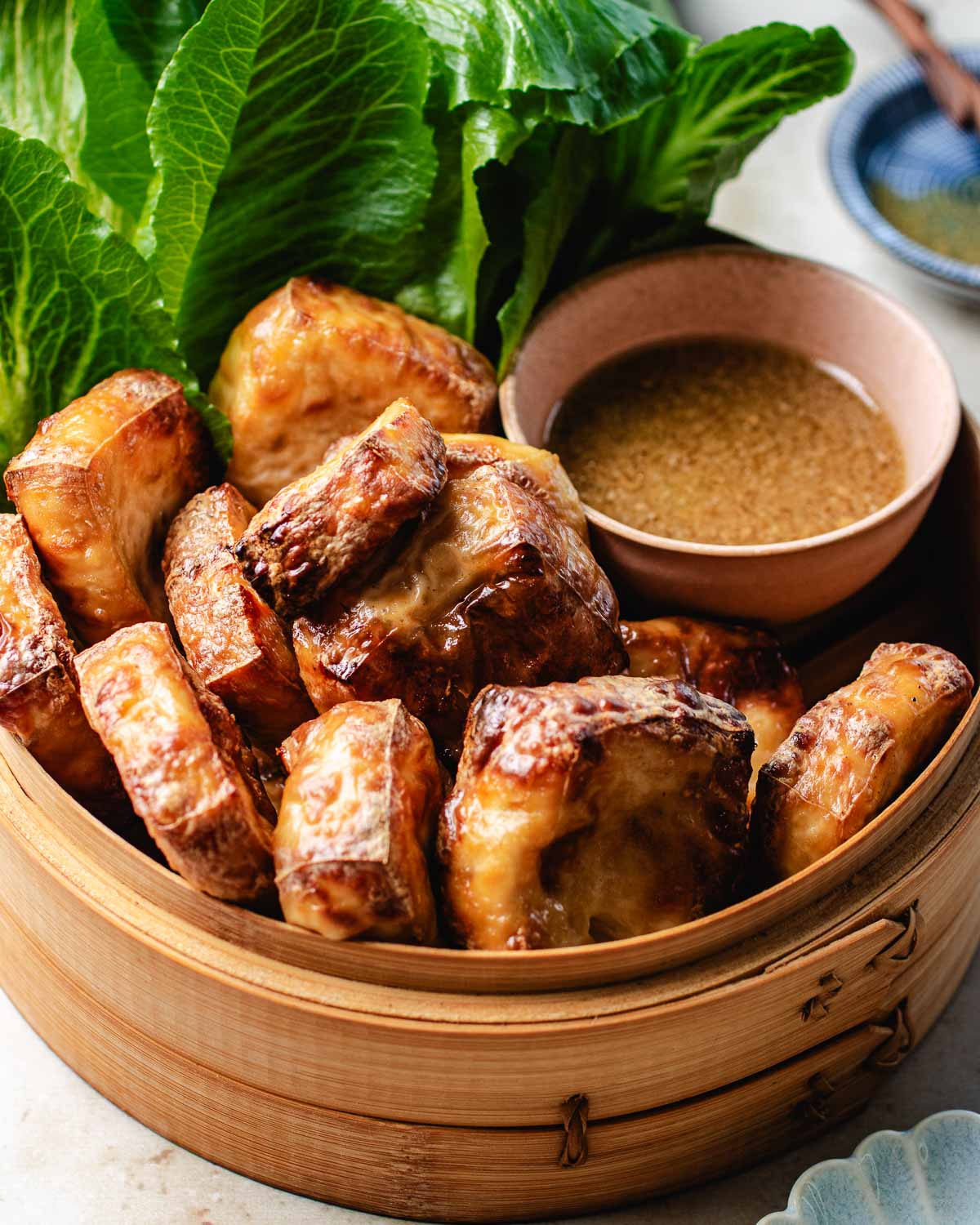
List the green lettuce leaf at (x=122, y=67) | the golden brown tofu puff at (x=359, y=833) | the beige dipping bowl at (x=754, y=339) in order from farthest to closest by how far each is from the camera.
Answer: the green lettuce leaf at (x=122, y=67), the beige dipping bowl at (x=754, y=339), the golden brown tofu puff at (x=359, y=833)

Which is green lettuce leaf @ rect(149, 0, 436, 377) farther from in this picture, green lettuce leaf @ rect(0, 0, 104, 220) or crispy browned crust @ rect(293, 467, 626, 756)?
crispy browned crust @ rect(293, 467, 626, 756)

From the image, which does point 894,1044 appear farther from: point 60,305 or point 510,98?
point 60,305

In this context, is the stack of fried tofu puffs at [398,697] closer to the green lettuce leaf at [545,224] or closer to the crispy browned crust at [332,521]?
the crispy browned crust at [332,521]

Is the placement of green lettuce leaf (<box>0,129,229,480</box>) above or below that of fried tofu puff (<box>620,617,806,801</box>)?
above

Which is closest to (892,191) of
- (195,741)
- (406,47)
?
(406,47)

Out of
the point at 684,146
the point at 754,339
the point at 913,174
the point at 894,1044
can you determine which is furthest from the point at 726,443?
the point at 913,174

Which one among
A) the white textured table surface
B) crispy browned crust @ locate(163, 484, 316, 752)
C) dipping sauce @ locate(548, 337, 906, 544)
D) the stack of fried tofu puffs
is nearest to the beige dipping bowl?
dipping sauce @ locate(548, 337, 906, 544)

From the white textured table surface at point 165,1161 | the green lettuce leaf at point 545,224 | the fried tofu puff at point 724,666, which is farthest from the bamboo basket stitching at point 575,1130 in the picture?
the green lettuce leaf at point 545,224
